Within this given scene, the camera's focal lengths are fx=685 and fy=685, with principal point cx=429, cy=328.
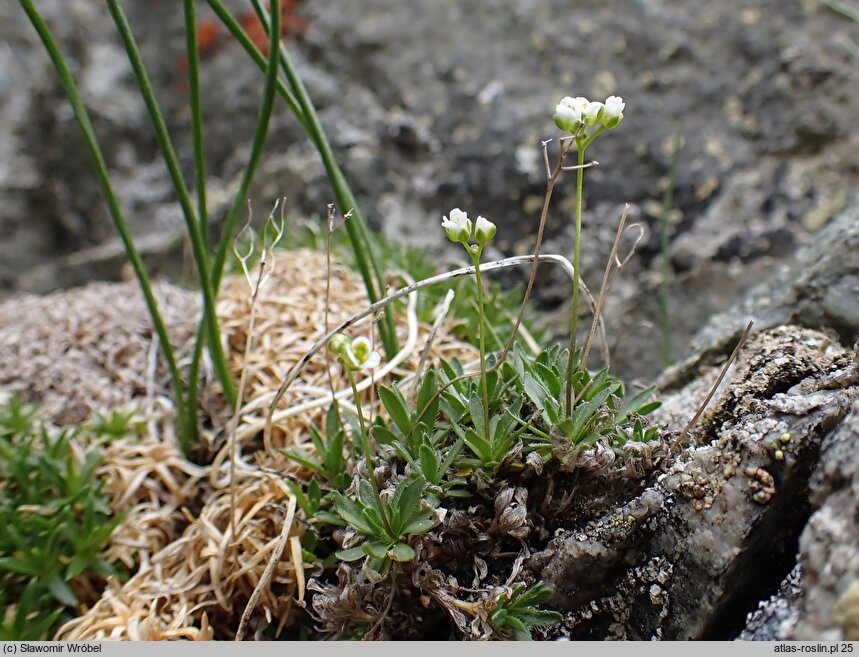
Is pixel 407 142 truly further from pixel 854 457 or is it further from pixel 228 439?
pixel 854 457

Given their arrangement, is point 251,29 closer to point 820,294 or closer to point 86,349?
point 86,349

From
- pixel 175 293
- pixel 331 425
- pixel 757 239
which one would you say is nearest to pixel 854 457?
pixel 331 425

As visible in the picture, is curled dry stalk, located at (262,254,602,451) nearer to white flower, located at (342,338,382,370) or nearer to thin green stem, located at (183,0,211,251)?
white flower, located at (342,338,382,370)

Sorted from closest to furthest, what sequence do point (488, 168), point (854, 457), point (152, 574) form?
point (854, 457), point (152, 574), point (488, 168)

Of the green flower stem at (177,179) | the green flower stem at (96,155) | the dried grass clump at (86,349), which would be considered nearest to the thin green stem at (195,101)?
the green flower stem at (177,179)

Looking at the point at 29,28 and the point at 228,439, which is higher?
the point at 29,28

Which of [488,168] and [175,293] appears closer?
[175,293]
